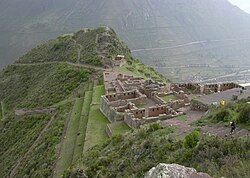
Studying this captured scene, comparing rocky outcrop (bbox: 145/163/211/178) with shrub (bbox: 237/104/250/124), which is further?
shrub (bbox: 237/104/250/124)

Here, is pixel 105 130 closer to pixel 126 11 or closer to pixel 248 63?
pixel 248 63


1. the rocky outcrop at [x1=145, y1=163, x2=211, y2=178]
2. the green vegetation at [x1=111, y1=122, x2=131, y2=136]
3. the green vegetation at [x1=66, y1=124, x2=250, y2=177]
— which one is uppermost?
the rocky outcrop at [x1=145, y1=163, x2=211, y2=178]

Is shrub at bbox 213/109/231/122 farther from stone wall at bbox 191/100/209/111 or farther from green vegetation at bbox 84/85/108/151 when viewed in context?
green vegetation at bbox 84/85/108/151

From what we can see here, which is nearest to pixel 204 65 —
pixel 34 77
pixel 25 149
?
pixel 34 77

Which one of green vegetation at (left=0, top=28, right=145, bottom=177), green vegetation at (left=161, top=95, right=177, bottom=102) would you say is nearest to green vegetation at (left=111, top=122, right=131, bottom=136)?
green vegetation at (left=0, top=28, right=145, bottom=177)

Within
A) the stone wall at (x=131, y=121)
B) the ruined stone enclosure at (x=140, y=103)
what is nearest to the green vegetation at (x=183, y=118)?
the ruined stone enclosure at (x=140, y=103)
